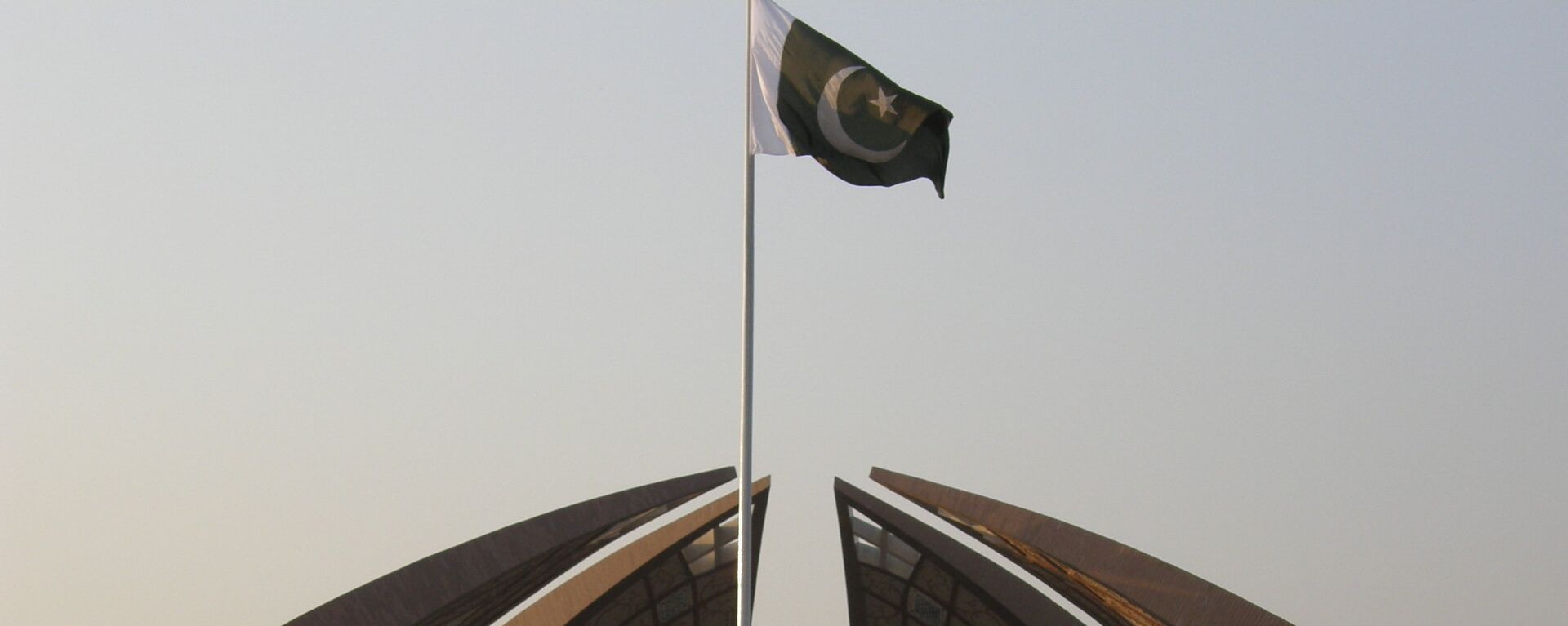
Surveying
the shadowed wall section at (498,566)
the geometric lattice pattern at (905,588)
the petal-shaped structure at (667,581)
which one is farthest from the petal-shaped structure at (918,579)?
the shadowed wall section at (498,566)

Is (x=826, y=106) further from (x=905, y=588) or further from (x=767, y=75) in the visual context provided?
(x=905, y=588)

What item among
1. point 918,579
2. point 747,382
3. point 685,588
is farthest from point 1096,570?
point 685,588

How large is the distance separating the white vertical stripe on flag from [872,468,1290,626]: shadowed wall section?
426 cm

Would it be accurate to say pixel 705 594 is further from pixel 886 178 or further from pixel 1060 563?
pixel 886 178

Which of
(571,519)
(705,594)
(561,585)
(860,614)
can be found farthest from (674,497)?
(860,614)

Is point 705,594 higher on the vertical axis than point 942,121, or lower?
lower

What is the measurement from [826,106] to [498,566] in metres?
4.45

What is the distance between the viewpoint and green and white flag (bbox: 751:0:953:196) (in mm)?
10031

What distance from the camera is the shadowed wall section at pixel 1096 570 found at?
1158 cm

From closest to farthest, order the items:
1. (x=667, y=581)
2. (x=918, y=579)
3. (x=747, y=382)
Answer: (x=747, y=382)
(x=667, y=581)
(x=918, y=579)

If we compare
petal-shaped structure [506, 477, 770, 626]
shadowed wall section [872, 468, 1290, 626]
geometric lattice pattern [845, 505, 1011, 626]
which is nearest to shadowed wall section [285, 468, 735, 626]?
petal-shaped structure [506, 477, 770, 626]

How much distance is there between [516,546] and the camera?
12.2 m

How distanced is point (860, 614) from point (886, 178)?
9.23 m

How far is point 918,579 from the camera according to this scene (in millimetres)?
17609
